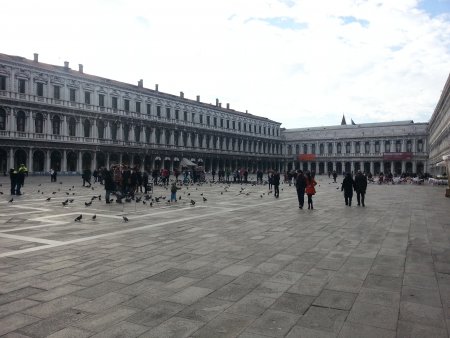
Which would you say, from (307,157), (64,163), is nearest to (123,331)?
(64,163)

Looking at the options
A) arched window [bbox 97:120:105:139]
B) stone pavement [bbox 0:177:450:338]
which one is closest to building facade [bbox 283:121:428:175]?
arched window [bbox 97:120:105:139]

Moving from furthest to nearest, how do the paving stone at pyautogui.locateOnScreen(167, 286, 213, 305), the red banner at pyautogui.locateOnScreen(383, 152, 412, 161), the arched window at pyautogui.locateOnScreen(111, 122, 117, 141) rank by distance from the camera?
the red banner at pyautogui.locateOnScreen(383, 152, 412, 161) → the arched window at pyautogui.locateOnScreen(111, 122, 117, 141) → the paving stone at pyautogui.locateOnScreen(167, 286, 213, 305)

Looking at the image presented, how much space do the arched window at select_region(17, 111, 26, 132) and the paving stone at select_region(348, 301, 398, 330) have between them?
142 feet

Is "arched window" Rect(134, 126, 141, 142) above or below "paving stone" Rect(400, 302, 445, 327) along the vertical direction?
above

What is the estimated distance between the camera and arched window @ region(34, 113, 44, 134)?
137 ft

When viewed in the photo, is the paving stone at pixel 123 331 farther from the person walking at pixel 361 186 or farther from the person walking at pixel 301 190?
the person walking at pixel 361 186

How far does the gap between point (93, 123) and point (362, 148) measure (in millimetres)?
58315

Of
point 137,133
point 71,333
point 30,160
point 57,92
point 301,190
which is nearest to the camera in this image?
point 71,333

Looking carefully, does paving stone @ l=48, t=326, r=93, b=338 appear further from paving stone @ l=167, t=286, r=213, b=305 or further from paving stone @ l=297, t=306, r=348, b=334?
paving stone @ l=297, t=306, r=348, b=334

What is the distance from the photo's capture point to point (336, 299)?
15.0ft

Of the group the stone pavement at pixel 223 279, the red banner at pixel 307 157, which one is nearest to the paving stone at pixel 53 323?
the stone pavement at pixel 223 279

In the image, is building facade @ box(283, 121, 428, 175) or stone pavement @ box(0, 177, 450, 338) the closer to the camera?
stone pavement @ box(0, 177, 450, 338)

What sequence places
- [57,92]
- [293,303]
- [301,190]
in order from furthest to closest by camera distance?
[57,92] < [301,190] < [293,303]

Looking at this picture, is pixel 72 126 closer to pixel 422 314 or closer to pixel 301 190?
pixel 301 190
